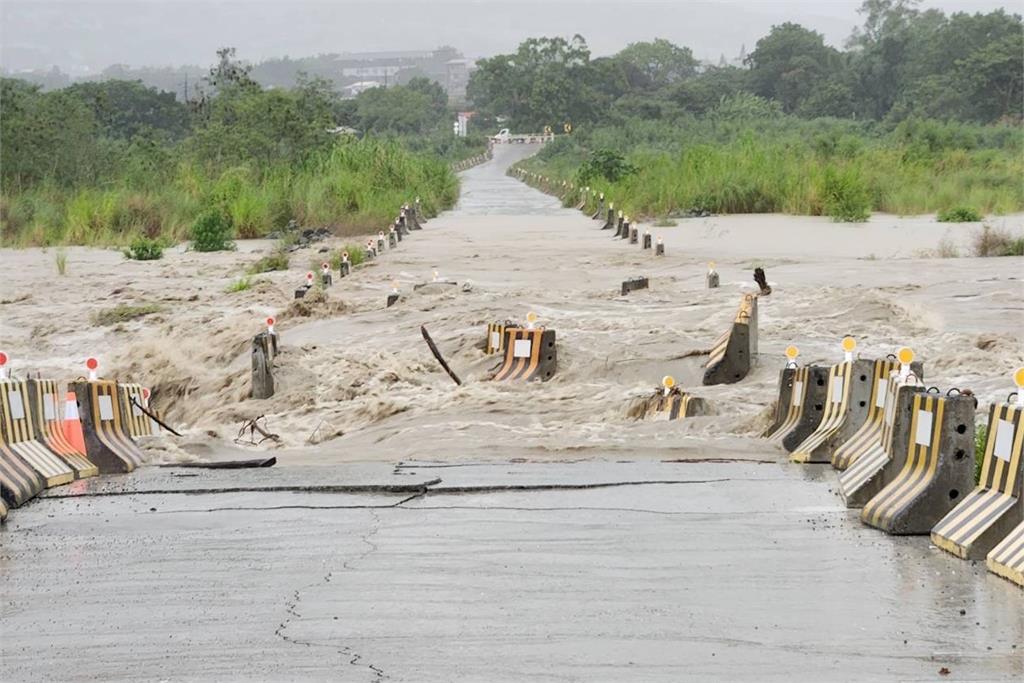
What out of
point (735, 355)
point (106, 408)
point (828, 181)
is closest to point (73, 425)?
point (106, 408)

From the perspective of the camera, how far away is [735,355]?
56.7ft

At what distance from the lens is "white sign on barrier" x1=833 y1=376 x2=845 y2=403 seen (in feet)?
41.8

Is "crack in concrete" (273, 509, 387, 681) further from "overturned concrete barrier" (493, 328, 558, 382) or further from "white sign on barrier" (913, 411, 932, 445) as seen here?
"overturned concrete barrier" (493, 328, 558, 382)

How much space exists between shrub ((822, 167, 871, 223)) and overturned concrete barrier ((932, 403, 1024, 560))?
31.2 meters

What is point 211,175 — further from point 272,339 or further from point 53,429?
point 53,429

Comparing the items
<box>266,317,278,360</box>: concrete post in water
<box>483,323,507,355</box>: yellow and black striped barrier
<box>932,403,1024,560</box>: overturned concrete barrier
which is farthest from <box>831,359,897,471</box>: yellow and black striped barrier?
<box>266,317,278,360</box>: concrete post in water

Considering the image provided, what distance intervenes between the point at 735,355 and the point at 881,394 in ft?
17.0

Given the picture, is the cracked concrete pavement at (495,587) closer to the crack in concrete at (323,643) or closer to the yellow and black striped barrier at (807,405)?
the crack in concrete at (323,643)

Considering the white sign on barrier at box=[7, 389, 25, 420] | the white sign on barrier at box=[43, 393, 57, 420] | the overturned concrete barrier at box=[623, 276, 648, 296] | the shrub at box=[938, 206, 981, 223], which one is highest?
the white sign on barrier at box=[7, 389, 25, 420]

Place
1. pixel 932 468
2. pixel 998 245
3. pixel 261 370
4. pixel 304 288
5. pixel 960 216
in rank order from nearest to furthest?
pixel 932 468 < pixel 261 370 < pixel 304 288 < pixel 998 245 < pixel 960 216

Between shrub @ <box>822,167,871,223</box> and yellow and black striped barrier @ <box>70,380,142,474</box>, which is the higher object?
yellow and black striped barrier @ <box>70,380,142,474</box>

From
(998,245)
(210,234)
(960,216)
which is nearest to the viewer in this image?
(998,245)

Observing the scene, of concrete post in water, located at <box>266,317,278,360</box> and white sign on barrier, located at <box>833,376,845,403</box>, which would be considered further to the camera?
concrete post in water, located at <box>266,317,278,360</box>

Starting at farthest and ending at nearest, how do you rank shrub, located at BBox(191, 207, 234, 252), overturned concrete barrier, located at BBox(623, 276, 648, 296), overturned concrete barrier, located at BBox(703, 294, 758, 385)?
shrub, located at BBox(191, 207, 234, 252), overturned concrete barrier, located at BBox(623, 276, 648, 296), overturned concrete barrier, located at BBox(703, 294, 758, 385)
